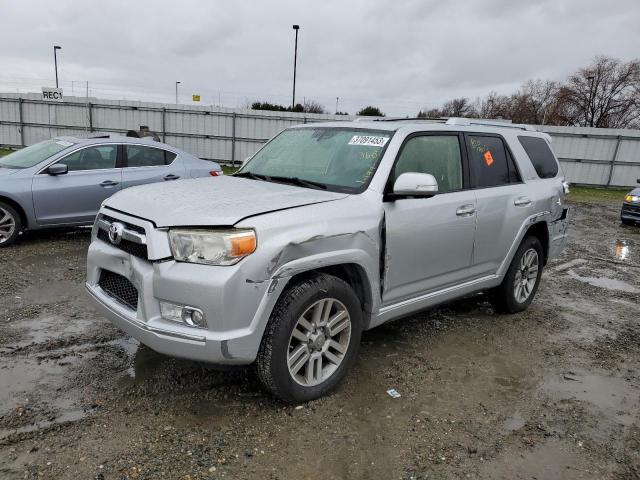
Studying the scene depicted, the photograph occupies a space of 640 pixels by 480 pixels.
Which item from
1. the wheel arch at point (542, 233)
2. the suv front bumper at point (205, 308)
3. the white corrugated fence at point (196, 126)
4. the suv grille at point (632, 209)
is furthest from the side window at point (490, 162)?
the white corrugated fence at point (196, 126)

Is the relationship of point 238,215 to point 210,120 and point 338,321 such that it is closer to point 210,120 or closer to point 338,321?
point 338,321

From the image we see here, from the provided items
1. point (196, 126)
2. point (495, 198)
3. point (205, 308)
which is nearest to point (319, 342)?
point (205, 308)

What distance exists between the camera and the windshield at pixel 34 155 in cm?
701

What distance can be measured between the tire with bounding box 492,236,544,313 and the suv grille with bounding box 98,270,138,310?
3.56 meters

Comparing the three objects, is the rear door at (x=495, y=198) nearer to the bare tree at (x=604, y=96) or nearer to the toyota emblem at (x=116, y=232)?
the toyota emblem at (x=116, y=232)

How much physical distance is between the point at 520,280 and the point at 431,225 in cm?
194

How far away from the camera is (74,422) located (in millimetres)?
2941

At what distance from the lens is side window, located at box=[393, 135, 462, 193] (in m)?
3.79

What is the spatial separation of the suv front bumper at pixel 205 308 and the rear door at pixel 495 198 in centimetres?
228

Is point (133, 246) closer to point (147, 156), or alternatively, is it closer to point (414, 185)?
point (414, 185)

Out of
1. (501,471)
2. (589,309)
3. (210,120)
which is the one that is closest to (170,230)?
(501,471)

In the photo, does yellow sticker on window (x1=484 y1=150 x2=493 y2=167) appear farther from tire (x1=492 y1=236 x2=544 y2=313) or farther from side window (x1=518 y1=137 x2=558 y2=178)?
tire (x1=492 y1=236 x2=544 y2=313)

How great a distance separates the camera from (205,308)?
270 cm

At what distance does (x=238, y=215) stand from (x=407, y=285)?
1559 millimetres
